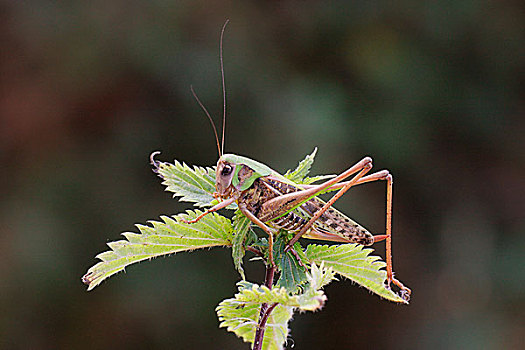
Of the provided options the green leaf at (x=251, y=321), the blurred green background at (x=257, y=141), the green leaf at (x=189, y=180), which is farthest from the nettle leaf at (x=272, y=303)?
the blurred green background at (x=257, y=141)

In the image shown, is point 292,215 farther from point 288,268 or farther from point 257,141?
point 257,141

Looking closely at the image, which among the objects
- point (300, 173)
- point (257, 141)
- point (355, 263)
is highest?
point (257, 141)

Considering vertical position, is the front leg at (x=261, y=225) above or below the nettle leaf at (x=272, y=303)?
above

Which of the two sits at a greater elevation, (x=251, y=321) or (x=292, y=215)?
(x=292, y=215)

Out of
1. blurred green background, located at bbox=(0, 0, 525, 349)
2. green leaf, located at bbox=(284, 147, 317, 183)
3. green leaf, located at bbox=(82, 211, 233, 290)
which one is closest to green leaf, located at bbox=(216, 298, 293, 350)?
green leaf, located at bbox=(82, 211, 233, 290)

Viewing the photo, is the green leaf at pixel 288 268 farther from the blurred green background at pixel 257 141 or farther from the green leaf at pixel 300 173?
the blurred green background at pixel 257 141

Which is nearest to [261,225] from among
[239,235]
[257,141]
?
[239,235]
